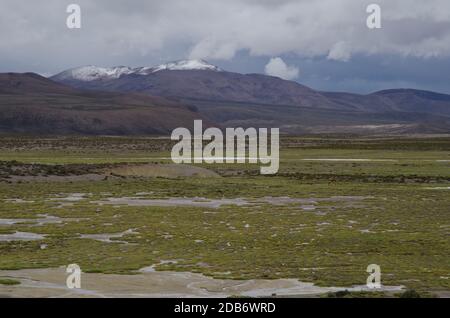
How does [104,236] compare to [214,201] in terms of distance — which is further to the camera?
[214,201]

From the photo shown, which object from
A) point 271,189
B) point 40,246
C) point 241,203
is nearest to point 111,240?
point 40,246

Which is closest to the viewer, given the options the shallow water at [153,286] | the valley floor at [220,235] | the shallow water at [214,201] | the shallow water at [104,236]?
the shallow water at [153,286]

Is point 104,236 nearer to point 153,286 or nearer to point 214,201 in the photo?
point 153,286

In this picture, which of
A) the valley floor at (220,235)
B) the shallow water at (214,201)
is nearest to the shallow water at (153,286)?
the valley floor at (220,235)

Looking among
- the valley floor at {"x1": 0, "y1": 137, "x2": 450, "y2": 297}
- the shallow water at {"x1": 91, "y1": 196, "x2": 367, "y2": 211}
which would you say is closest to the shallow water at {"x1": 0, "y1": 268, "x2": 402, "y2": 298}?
the valley floor at {"x1": 0, "y1": 137, "x2": 450, "y2": 297}

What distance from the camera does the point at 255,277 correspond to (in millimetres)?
20359

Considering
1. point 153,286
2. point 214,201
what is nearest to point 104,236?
point 153,286

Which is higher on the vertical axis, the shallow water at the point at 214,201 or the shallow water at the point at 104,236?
the shallow water at the point at 214,201

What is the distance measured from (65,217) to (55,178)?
25.8 m

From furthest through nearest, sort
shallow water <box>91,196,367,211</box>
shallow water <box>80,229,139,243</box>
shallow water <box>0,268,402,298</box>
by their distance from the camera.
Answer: shallow water <box>91,196,367,211</box> < shallow water <box>80,229,139,243</box> < shallow water <box>0,268,402,298</box>

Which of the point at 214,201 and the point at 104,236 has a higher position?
the point at 214,201

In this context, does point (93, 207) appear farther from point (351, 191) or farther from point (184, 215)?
point (351, 191)

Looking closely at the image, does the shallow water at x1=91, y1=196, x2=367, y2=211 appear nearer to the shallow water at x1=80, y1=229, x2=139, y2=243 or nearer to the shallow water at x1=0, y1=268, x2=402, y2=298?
the shallow water at x1=80, y1=229, x2=139, y2=243

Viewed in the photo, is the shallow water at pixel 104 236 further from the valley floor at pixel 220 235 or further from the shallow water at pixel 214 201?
the shallow water at pixel 214 201
